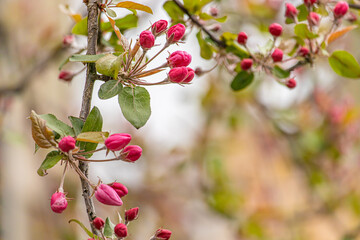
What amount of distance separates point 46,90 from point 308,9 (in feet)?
7.87

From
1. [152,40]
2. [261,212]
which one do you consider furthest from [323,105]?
[152,40]

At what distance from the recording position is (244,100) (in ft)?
6.76

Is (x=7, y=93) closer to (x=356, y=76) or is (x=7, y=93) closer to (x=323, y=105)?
(x=356, y=76)

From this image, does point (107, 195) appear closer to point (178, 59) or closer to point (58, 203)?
point (58, 203)

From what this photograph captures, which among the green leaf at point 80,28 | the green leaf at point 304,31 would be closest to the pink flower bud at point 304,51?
the green leaf at point 304,31

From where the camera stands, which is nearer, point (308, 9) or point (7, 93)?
point (308, 9)

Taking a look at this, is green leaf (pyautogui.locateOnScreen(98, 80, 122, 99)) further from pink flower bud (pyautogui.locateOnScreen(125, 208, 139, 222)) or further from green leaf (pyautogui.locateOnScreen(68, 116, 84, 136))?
pink flower bud (pyautogui.locateOnScreen(125, 208, 139, 222))

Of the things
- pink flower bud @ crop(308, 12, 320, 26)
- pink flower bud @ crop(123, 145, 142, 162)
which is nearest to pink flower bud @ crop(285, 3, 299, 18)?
pink flower bud @ crop(308, 12, 320, 26)

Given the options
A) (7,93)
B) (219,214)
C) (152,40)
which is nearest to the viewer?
(152,40)

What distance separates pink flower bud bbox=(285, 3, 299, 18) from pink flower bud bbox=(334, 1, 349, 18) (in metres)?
0.06

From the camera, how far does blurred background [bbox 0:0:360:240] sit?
1675 millimetres

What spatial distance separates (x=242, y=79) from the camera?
2.36 feet

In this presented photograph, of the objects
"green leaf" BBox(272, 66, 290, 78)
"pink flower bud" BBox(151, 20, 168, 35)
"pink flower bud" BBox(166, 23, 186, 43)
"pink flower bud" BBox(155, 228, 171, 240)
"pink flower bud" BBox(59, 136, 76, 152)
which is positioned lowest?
"pink flower bud" BBox(155, 228, 171, 240)

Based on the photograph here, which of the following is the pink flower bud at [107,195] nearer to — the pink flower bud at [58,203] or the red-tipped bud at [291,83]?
the pink flower bud at [58,203]
